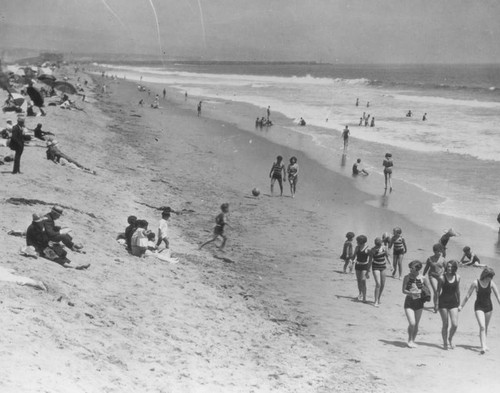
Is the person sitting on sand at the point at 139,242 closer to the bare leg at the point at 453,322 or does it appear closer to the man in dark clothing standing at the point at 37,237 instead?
the man in dark clothing standing at the point at 37,237

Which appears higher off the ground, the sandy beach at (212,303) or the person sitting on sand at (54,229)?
the person sitting on sand at (54,229)

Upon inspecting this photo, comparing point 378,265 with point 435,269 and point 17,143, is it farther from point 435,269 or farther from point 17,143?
point 17,143

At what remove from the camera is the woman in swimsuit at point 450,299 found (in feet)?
29.0

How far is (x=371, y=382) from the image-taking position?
771 centimetres

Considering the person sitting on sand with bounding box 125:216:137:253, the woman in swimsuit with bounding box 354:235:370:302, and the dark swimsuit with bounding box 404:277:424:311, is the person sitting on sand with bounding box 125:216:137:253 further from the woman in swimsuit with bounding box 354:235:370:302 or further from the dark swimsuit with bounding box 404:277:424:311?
the dark swimsuit with bounding box 404:277:424:311

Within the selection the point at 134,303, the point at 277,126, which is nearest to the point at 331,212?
the point at 134,303

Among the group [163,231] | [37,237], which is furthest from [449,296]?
[37,237]

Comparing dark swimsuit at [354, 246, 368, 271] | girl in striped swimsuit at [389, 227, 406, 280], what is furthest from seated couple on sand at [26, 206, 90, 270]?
girl in striped swimsuit at [389, 227, 406, 280]

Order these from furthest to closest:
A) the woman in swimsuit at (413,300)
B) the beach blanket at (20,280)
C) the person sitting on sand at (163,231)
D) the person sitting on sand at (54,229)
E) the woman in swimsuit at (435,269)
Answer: the person sitting on sand at (163,231) → the person sitting on sand at (54,229) → the woman in swimsuit at (435,269) → the woman in swimsuit at (413,300) → the beach blanket at (20,280)

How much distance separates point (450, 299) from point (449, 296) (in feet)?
0.15

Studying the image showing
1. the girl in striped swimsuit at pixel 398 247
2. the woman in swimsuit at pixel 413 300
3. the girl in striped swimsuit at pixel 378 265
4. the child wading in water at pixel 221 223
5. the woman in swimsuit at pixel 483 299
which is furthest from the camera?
the child wading in water at pixel 221 223

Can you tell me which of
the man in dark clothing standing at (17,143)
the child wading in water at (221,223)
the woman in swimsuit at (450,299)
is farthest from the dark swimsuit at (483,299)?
the man in dark clothing standing at (17,143)

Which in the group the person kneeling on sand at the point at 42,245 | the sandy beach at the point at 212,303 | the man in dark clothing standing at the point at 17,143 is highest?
the man in dark clothing standing at the point at 17,143

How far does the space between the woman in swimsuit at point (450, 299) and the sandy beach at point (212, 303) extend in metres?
0.29
